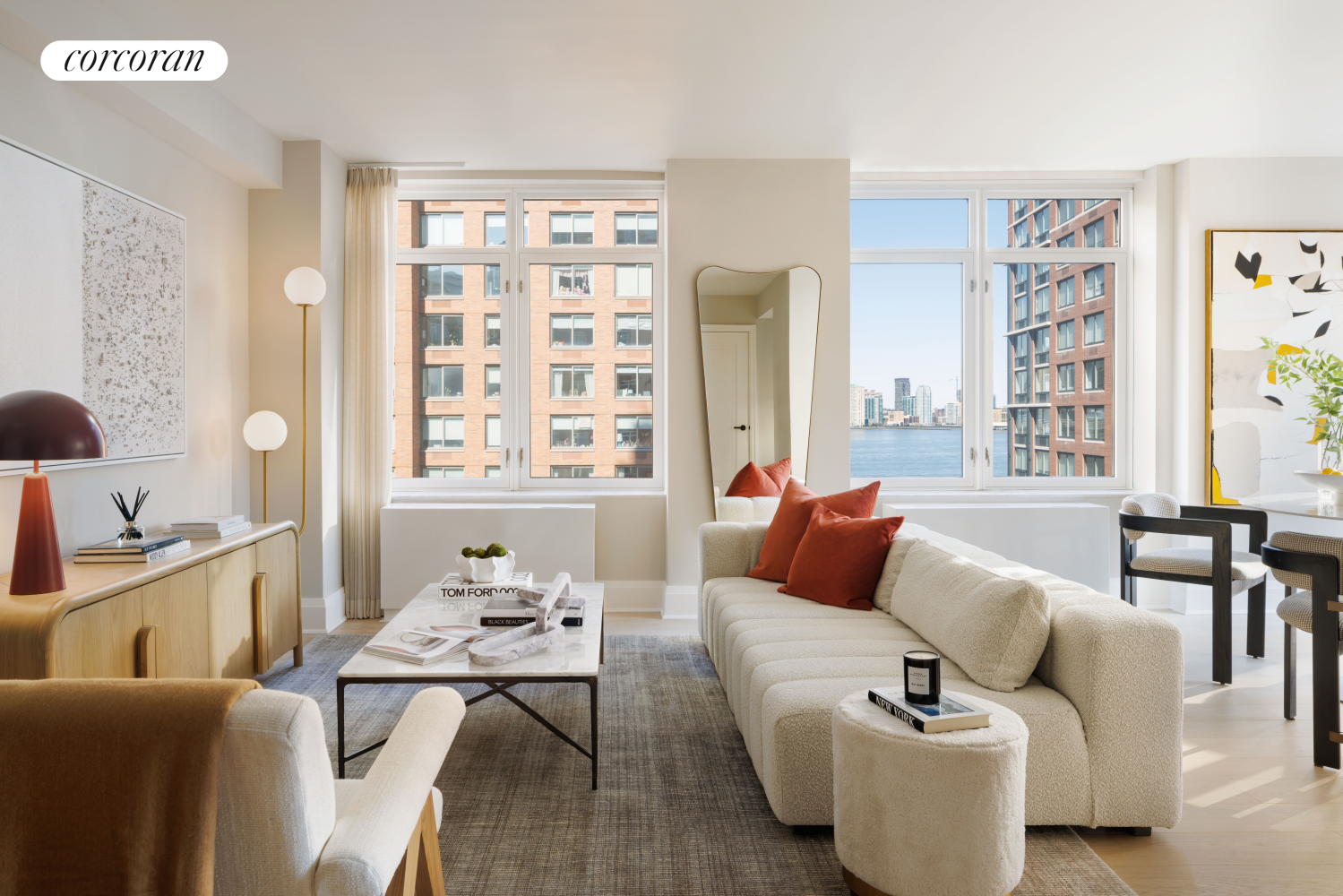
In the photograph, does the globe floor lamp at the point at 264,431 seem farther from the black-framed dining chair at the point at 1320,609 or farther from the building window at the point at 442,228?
the black-framed dining chair at the point at 1320,609

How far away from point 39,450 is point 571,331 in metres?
3.22

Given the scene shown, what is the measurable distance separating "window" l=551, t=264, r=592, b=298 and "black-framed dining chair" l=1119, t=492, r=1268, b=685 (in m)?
3.29

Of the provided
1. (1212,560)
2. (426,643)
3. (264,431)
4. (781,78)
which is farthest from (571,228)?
(1212,560)

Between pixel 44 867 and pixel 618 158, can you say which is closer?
pixel 44 867

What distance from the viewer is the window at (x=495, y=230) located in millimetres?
4957

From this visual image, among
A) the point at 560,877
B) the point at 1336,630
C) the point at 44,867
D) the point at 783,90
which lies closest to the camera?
the point at 44,867

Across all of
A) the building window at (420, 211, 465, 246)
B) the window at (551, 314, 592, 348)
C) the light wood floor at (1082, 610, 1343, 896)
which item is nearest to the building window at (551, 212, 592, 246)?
the window at (551, 314, 592, 348)

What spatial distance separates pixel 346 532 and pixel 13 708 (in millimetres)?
3825

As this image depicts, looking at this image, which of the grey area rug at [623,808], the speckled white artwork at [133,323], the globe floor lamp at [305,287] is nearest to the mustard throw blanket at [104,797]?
the grey area rug at [623,808]

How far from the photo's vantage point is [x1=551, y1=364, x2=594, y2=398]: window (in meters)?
4.98

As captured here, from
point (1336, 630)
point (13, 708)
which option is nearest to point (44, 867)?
point (13, 708)

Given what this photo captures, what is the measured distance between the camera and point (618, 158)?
4.64 metres

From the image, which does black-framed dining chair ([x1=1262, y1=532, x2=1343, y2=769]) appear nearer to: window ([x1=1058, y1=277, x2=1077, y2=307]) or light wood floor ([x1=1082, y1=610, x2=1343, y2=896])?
light wood floor ([x1=1082, y1=610, x2=1343, y2=896])

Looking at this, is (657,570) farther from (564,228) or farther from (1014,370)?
(1014,370)
